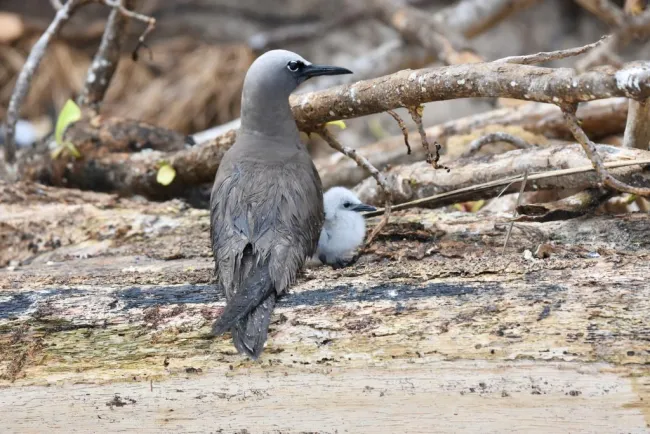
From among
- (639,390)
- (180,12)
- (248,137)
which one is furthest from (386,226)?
(180,12)

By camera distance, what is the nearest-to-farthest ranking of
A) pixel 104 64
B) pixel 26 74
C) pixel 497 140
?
pixel 497 140 < pixel 26 74 < pixel 104 64

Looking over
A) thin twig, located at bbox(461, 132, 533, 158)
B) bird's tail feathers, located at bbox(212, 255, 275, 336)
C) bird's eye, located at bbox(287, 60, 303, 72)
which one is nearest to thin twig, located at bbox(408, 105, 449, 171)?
bird's eye, located at bbox(287, 60, 303, 72)

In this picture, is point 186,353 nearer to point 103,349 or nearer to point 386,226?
point 103,349

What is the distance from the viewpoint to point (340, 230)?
10.8 ft

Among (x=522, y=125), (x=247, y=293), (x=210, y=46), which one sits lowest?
(x=247, y=293)

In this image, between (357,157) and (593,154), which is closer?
(593,154)

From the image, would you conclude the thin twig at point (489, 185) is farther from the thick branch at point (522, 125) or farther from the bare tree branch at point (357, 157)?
the thick branch at point (522, 125)

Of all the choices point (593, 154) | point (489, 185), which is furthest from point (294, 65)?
point (593, 154)

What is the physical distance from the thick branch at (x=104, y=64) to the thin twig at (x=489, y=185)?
2.13 meters

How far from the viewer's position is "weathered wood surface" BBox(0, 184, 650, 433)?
244cm

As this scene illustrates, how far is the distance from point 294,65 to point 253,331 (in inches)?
53.6

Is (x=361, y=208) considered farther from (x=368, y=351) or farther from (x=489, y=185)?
(x=368, y=351)

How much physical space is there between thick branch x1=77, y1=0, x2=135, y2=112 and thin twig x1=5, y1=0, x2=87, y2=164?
9.9 inches

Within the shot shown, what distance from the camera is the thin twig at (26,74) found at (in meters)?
4.82
